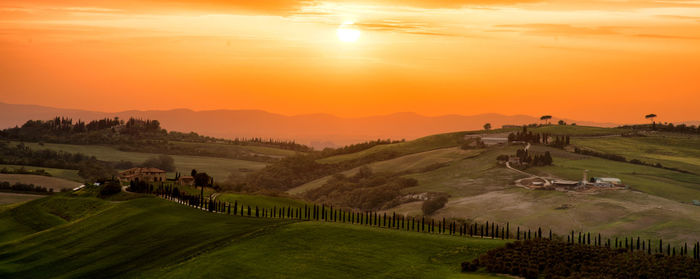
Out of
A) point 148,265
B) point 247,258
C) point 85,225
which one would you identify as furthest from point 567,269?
point 85,225

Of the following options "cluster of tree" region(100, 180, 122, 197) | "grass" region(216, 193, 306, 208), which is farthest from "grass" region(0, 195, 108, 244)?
"grass" region(216, 193, 306, 208)

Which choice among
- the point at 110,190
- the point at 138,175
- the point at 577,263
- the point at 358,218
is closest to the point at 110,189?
the point at 110,190

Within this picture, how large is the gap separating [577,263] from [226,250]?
1487 inches

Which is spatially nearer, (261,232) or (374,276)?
(374,276)

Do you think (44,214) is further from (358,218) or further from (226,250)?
(226,250)

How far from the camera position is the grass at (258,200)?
451 ft

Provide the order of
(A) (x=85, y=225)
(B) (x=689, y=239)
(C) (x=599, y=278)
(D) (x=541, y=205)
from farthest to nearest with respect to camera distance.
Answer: (D) (x=541, y=205)
(B) (x=689, y=239)
(A) (x=85, y=225)
(C) (x=599, y=278)

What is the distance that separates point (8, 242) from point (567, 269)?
3752 inches

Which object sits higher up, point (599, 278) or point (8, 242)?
point (599, 278)

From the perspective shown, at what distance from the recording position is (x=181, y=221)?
4173 inches

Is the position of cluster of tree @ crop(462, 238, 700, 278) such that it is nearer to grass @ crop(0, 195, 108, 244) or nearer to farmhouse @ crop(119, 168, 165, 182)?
grass @ crop(0, 195, 108, 244)

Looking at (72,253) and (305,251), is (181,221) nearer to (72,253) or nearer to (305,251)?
(72,253)

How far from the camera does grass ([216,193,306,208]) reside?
13738 centimetres

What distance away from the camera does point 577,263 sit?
69.6 meters
